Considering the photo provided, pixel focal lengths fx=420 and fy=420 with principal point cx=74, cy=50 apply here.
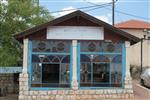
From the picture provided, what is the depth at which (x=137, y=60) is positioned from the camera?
39531 millimetres

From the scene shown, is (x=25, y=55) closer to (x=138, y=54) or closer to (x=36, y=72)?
(x=36, y=72)

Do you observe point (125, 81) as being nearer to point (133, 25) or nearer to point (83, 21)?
point (83, 21)

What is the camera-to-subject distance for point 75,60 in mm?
22984

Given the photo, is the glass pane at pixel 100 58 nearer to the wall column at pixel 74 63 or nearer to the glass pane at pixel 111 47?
the glass pane at pixel 111 47

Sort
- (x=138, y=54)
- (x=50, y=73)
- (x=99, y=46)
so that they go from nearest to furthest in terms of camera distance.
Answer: (x=50, y=73), (x=99, y=46), (x=138, y=54)

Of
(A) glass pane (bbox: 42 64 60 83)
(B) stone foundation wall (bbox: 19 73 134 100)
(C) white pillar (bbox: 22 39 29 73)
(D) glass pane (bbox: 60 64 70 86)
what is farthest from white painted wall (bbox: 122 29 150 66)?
(C) white pillar (bbox: 22 39 29 73)

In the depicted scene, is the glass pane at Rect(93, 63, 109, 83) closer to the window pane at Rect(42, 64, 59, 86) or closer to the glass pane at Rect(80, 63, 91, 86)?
the glass pane at Rect(80, 63, 91, 86)

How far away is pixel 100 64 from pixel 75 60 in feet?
4.65

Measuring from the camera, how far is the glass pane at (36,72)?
22.9 metres

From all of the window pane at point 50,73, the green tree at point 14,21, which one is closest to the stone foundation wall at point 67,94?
the window pane at point 50,73

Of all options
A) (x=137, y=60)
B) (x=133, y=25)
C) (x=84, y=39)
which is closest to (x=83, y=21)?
(x=84, y=39)

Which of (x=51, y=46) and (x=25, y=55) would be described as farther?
(x=51, y=46)

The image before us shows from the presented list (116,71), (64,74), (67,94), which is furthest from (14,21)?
(116,71)

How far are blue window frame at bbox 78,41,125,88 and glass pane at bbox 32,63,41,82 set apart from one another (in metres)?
2.19
